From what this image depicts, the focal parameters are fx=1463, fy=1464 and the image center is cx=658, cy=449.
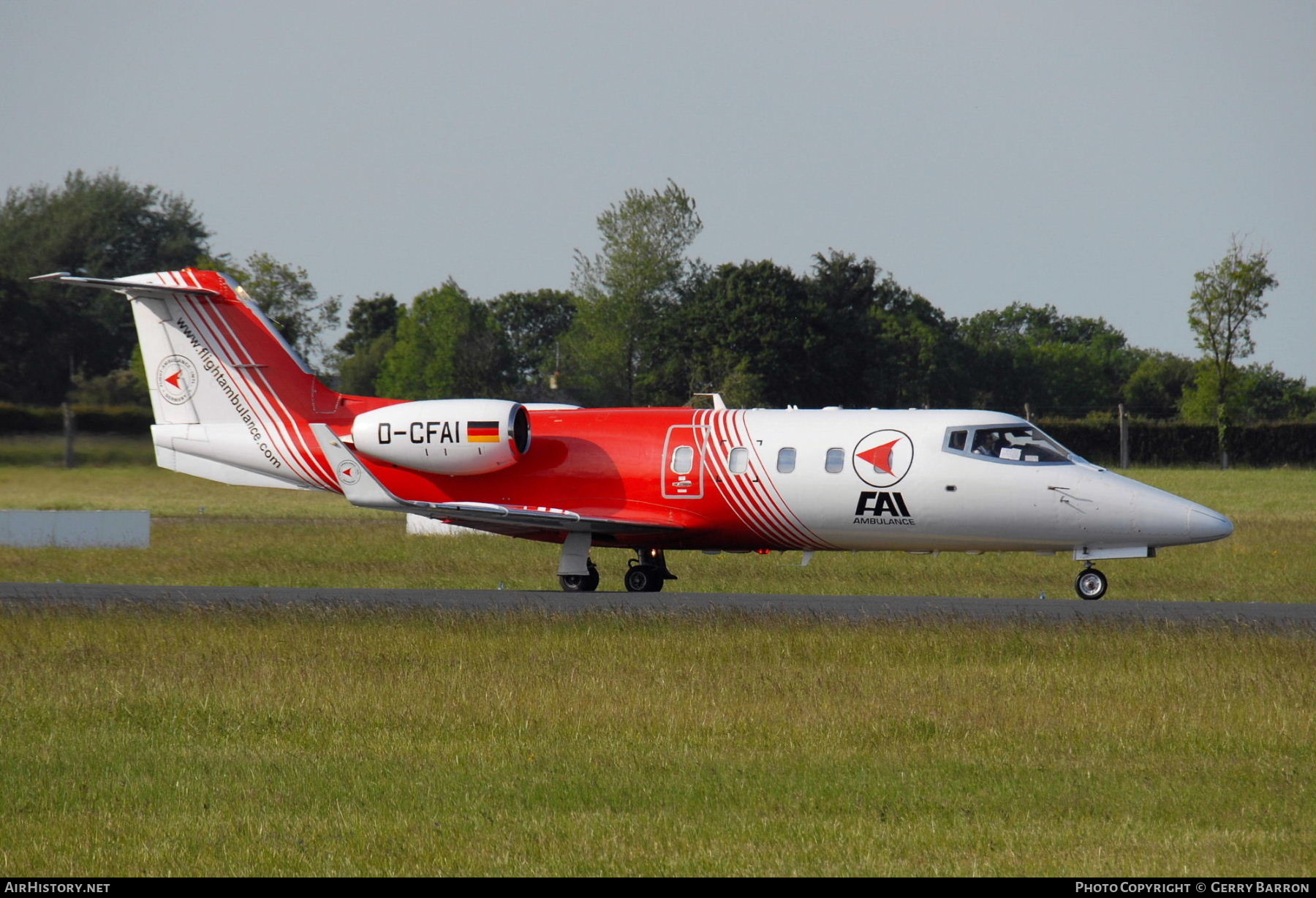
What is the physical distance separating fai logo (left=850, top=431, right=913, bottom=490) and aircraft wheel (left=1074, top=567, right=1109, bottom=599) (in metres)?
3.09

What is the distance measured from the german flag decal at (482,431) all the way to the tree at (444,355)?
53680 millimetres

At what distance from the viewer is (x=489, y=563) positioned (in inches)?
1141

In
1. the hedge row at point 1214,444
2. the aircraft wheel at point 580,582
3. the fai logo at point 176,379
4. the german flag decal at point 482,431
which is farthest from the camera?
the hedge row at point 1214,444

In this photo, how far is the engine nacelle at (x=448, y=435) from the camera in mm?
23516

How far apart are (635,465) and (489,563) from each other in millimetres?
6595

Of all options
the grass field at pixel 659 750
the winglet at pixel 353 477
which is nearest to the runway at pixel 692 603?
the winglet at pixel 353 477

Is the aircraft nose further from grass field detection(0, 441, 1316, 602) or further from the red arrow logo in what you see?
the red arrow logo

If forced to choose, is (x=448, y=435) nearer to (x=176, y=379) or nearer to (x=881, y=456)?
(x=176, y=379)

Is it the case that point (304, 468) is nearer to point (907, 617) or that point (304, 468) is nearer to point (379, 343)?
point (907, 617)

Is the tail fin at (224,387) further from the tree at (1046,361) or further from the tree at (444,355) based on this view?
the tree at (1046,361)

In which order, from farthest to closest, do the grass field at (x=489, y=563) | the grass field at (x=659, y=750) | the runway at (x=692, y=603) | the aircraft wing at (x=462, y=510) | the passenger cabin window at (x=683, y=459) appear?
the grass field at (x=489, y=563) → the passenger cabin window at (x=683, y=459) → the aircraft wing at (x=462, y=510) → the runway at (x=692, y=603) → the grass field at (x=659, y=750)

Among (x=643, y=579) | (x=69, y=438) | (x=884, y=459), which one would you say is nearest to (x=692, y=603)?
(x=643, y=579)

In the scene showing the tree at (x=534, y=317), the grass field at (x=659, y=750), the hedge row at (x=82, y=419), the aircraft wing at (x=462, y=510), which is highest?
the tree at (x=534, y=317)

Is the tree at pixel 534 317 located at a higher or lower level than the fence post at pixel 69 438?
higher
